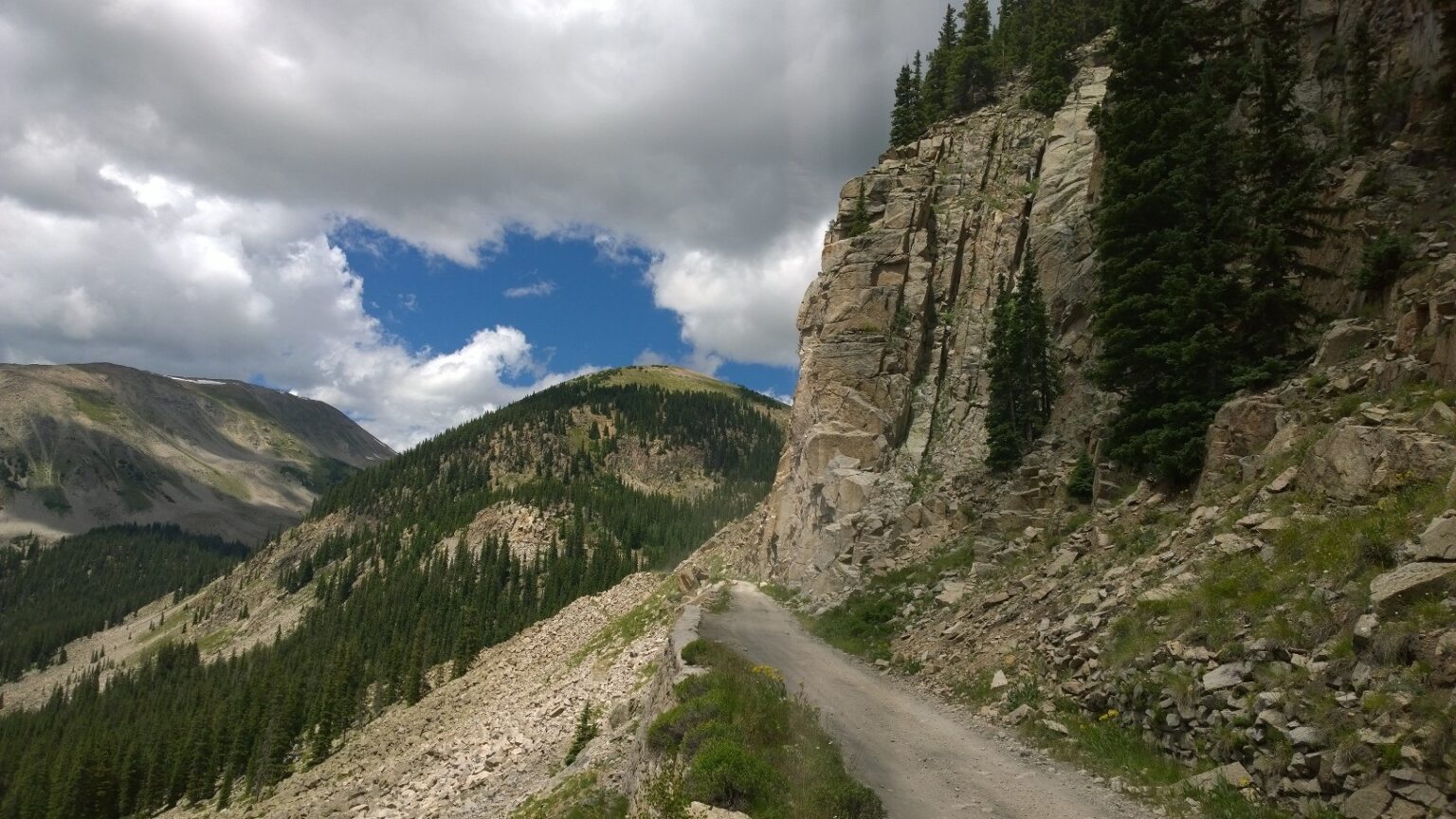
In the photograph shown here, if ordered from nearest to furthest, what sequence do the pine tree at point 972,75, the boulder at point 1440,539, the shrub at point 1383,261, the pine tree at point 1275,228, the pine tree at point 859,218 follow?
the boulder at point 1440,539
the shrub at point 1383,261
the pine tree at point 1275,228
the pine tree at point 859,218
the pine tree at point 972,75

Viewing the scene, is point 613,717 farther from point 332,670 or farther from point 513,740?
point 332,670

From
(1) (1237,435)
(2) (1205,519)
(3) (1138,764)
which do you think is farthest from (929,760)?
(1) (1237,435)

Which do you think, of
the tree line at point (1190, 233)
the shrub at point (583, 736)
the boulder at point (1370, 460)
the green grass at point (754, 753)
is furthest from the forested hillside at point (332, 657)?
the boulder at point (1370, 460)

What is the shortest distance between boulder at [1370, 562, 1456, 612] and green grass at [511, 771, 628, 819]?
46.3ft

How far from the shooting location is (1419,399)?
1353 centimetres

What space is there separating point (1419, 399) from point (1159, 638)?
7005 millimetres

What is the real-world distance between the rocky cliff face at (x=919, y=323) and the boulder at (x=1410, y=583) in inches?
839

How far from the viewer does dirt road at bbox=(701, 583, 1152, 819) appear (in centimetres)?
1122

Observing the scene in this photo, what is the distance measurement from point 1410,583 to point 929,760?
8280 millimetres

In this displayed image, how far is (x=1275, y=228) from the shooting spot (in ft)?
63.2

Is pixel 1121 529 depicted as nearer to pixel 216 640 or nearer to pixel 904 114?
pixel 904 114

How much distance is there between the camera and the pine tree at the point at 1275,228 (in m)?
19.4

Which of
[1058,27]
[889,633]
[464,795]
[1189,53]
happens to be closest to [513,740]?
[464,795]

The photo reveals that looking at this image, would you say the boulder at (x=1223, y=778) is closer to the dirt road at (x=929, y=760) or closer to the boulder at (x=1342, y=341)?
the dirt road at (x=929, y=760)
